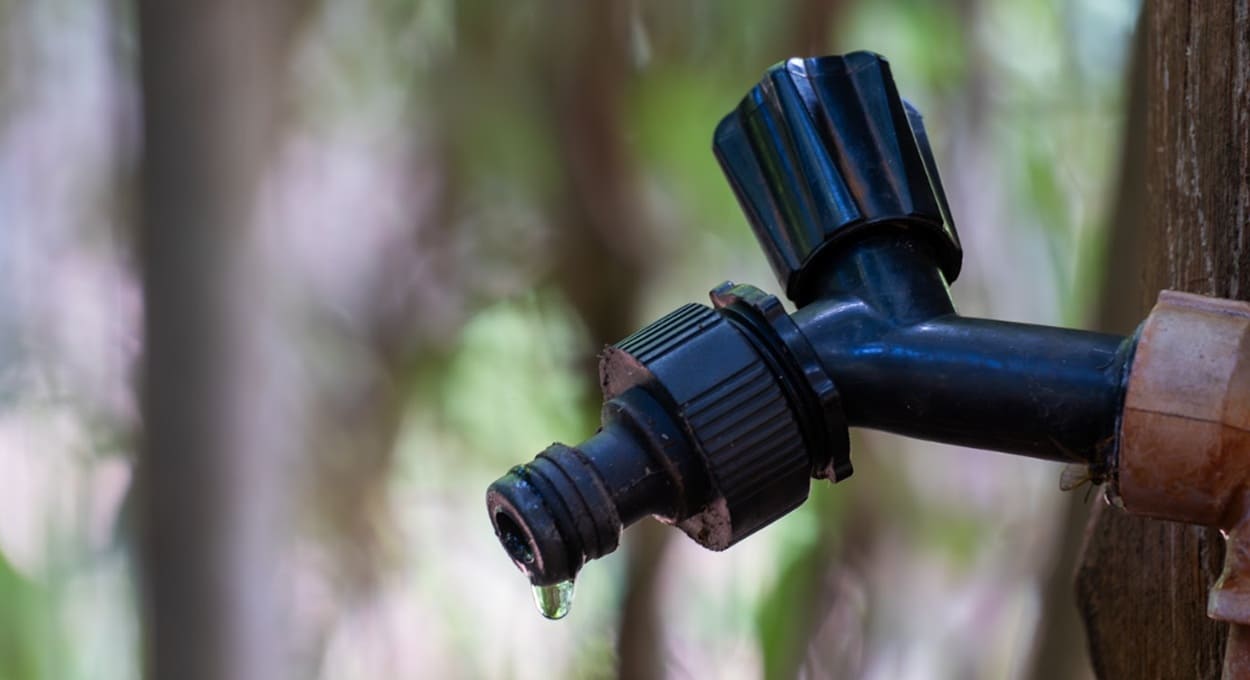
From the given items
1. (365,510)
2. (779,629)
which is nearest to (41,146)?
(365,510)

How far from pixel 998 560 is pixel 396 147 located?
597 mm

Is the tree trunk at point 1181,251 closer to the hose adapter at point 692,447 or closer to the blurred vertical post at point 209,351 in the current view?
the hose adapter at point 692,447

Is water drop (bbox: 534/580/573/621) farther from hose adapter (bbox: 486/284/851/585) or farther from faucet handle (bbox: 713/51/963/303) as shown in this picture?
faucet handle (bbox: 713/51/963/303)

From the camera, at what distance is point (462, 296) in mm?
972

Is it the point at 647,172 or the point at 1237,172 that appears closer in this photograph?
the point at 1237,172

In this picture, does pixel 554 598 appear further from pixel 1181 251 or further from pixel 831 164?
pixel 1181 251

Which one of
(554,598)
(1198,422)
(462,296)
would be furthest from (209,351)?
(1198,422)

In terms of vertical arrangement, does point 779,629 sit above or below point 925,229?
below

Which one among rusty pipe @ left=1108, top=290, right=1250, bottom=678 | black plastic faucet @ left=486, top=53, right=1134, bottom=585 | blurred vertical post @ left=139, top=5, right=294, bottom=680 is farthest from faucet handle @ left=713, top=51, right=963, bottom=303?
blurred vertical post @ left=139, top=5, right=294, bottom=680

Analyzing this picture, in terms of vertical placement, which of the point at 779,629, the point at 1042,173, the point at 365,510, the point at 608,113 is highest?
the point at 608,113

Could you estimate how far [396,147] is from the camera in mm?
969

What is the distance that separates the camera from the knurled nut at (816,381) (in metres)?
0.40

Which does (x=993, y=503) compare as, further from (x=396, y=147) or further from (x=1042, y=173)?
(x=396, y=147)

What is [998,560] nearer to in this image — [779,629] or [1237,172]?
[779,629]
